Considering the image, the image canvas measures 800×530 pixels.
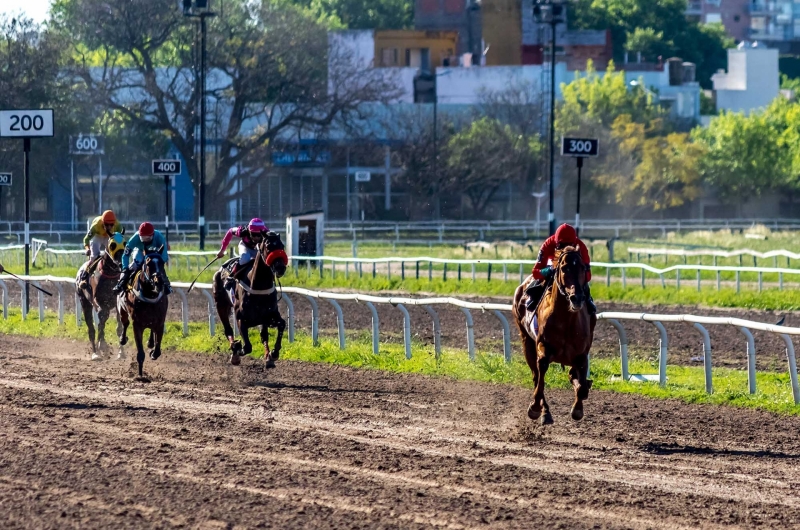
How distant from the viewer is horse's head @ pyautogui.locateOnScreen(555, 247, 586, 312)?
31.2ft

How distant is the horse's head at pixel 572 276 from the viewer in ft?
31.2

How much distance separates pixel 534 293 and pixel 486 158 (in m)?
45.8

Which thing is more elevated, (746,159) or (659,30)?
(659,30)

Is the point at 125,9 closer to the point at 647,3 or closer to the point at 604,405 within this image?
the point at 604,405

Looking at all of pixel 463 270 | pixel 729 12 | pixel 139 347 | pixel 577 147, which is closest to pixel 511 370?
pixel 139 347

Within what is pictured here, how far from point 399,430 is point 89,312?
26.5ft

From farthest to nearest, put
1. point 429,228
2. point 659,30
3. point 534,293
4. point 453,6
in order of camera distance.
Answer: point 659,30, point 453,6, point 429,228, point 534,293

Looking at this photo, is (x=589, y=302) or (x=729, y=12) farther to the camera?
(x=729, y=12)

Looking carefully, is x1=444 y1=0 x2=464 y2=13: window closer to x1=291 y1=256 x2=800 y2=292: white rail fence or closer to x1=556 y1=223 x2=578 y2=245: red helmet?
x1=291 y1=256 x2=800 y2=292: white rail fence

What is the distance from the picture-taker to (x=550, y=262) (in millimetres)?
10523

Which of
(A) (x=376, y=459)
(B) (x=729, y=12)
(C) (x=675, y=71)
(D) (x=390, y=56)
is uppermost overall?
(B) (x=729, y=12)

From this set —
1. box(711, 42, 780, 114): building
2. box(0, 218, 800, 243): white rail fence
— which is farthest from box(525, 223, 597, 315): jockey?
box(711, 42, 780, 114): building

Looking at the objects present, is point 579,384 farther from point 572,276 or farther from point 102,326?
point 102,326

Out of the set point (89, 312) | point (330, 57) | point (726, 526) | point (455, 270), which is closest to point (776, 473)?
point (726, 526)
